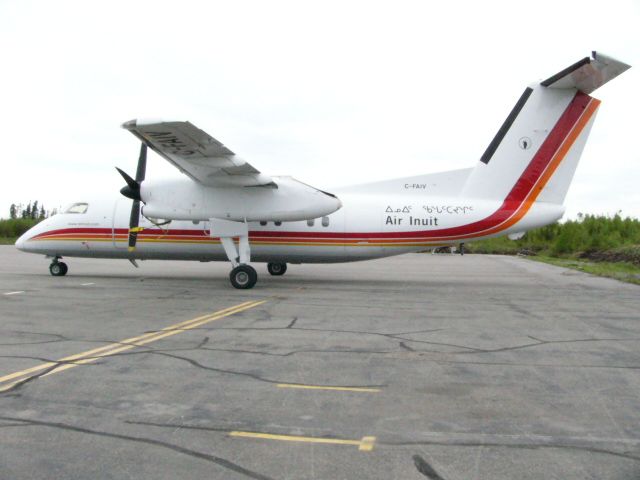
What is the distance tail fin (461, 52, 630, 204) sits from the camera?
55.2ft

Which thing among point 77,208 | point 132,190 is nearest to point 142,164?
point 132,190

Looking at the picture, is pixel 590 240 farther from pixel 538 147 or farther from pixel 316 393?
pixel 316 393

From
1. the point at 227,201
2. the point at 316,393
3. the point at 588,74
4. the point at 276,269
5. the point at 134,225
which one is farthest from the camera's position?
the point at 276,269

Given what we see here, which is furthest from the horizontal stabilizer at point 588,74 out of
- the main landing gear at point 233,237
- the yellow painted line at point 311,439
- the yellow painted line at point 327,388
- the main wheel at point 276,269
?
the yellow painted line at point 311,439

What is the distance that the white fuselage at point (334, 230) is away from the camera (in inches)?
679

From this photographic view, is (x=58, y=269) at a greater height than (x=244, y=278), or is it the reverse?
(x=244, y=278)

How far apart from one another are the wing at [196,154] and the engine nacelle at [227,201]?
33 cm

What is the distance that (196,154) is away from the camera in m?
15.2

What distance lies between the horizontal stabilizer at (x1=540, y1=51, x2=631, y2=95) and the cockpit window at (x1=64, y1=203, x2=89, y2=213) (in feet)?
52.3

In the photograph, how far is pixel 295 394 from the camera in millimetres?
5543

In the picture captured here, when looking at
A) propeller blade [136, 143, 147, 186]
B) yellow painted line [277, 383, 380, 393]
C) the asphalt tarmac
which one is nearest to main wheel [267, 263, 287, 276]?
propeller blade [136, 143, 147, 186]

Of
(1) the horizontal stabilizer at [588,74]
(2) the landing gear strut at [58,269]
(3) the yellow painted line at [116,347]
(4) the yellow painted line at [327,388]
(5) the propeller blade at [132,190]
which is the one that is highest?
(1) the horizontal stabilizer at [588,74]

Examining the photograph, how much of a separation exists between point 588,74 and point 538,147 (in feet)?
8.42

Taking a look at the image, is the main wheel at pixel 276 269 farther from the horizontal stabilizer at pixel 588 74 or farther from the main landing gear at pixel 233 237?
the horizontal stabilizer at pixel 588 74
